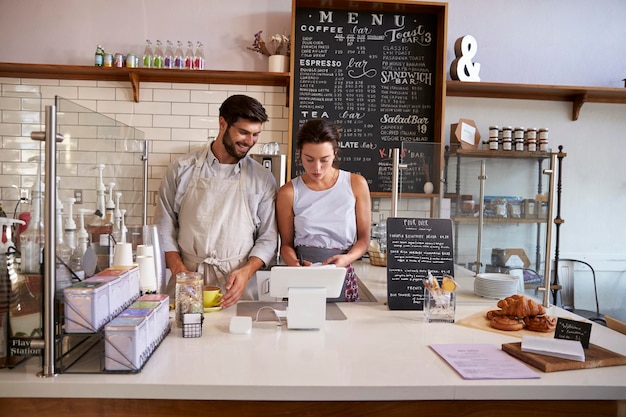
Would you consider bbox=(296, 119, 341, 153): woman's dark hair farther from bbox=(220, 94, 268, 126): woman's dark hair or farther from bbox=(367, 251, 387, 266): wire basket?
bbox=(367, 251, 387, 266): wire basket

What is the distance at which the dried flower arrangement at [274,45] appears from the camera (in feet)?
12.8

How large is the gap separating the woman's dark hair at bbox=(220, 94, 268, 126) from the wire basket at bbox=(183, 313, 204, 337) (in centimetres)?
94

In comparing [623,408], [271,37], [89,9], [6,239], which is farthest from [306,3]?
[623,408]

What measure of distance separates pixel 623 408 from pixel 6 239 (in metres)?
1.65

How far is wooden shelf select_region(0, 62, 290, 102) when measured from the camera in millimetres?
3768

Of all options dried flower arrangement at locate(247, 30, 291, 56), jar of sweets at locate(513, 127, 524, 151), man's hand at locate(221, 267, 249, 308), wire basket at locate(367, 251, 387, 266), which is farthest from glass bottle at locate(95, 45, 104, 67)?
jar of sweets at locate(513, 127, 524, 151)

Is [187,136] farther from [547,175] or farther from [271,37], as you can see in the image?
[547,175]

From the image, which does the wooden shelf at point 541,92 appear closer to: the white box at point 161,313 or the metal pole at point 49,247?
the white box at point 161,313

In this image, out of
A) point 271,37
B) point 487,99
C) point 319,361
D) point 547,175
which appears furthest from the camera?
point 487,99

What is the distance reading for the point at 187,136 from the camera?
13.3 feet

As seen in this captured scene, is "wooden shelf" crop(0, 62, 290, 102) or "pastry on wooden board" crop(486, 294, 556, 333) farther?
"wooden shelf" crop(0, 62, 290, 102)

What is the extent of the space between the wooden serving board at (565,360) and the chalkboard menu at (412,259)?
1.61 feet

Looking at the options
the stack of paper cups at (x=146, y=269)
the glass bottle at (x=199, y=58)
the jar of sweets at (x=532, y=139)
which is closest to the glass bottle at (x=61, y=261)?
the stack of paper cups at (x=146, y=269)

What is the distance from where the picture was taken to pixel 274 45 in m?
3.93
